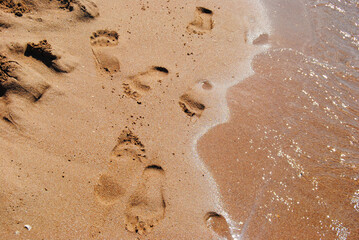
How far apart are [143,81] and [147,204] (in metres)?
1.73

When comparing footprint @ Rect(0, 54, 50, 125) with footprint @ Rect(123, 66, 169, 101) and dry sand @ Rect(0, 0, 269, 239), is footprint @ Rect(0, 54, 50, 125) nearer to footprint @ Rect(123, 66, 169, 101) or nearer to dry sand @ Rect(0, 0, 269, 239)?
dry sand @ Rect(0, 0, 269, 239)

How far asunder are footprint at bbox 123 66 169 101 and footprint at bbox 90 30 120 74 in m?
0.31

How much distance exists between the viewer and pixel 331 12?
17.4 feet

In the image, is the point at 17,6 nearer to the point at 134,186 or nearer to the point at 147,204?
the point at 134,186

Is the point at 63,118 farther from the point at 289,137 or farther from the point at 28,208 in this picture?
→ the point at 289,137

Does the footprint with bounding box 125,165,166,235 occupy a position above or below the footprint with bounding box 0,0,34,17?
below

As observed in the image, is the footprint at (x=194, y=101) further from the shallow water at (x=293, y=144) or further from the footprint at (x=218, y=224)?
the footprint at (x=218, y=224)

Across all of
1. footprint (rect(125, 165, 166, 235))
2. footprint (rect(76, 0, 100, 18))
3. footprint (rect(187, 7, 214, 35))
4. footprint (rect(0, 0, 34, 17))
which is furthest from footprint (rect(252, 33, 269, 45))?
footprint (rect(0, 0, 34, 17))

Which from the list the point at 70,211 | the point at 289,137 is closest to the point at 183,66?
the point at 289,137

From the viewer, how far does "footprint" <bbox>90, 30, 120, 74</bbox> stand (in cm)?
361

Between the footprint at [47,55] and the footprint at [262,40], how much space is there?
3.23 metres

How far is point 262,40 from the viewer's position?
15.1 feet

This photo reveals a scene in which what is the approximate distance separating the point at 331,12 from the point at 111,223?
587 cm

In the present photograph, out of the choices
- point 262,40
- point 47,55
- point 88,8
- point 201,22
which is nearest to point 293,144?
point 262,40
